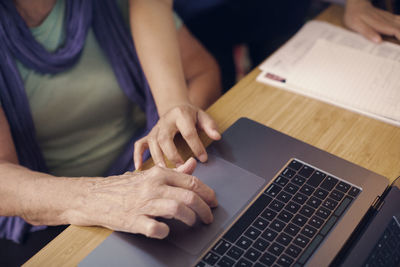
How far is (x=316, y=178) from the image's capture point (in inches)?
28.7

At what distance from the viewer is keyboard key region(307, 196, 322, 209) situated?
688 mm

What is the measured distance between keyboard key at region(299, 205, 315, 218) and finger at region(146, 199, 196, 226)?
0.18 metres

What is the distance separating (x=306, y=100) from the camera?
916 millimetres

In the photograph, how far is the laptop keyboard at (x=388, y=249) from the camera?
2.01ft

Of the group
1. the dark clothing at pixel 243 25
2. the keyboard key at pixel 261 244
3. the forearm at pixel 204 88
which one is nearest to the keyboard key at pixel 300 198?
the keyboard key at pixel 261 244

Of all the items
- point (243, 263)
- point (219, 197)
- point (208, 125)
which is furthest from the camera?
A: point (208, 125)

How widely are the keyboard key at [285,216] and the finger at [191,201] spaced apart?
113 millimetres

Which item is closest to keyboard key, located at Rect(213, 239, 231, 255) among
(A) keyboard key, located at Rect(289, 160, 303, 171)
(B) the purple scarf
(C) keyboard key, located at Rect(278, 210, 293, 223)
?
(C) keyboard key, located at Rect(278, 210, 293, 223)

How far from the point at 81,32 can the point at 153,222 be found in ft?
1.99

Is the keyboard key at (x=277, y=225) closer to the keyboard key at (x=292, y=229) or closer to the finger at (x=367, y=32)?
the keyboard key at (x=292, y=229)

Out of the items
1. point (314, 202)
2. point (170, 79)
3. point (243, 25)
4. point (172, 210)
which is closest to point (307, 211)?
point (314, 202)

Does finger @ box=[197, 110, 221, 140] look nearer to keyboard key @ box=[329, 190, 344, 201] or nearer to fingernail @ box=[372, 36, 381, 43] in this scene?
keyboard key @ box=[329, 190, 344, 201]

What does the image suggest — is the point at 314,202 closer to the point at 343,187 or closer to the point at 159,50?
the point at 343,187

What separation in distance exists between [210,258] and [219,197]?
12 centimetres
